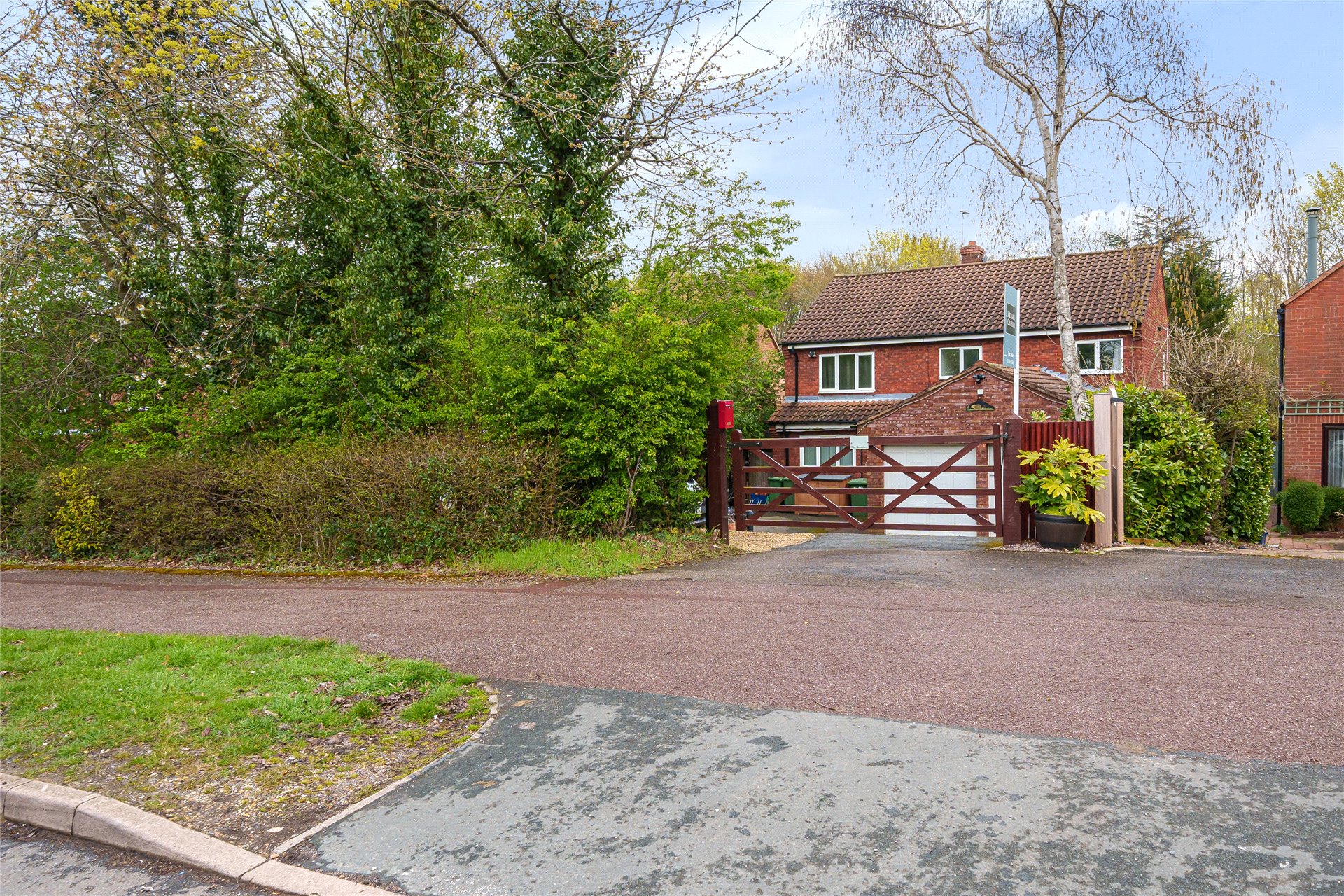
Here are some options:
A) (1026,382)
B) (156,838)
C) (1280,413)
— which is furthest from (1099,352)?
(156,838)

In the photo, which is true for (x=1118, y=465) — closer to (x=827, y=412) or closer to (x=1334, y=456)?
(x=1334, y=456)

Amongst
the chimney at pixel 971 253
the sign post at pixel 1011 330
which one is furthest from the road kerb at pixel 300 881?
the chimney at pixel 971 253

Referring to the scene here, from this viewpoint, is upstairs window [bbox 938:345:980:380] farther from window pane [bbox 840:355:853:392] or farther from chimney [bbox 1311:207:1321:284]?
chimney [bbox 1311:207:1321:284]

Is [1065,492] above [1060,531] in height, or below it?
above

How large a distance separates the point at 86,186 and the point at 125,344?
313cm

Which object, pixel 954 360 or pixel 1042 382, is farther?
pixel 954 360

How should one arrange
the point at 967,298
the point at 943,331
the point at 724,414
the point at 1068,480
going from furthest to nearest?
1. the point at 967,298
2. the point at 943,331
3. the point at 724,414
4. the point at 1068,480

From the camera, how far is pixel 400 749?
4891mm

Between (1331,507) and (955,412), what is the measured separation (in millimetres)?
9169

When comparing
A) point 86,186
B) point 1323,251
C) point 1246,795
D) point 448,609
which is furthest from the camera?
point 1323,251

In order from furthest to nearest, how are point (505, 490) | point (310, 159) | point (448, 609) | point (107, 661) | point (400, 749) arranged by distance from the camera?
point (310, 159), point (505, 490), point (448, 609), point (107, 661), point (400, 749)

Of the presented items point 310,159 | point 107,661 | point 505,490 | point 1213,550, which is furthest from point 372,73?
point 1213,550

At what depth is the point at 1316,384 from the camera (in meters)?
21.7

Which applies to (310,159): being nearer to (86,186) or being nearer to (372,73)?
(372,73)
